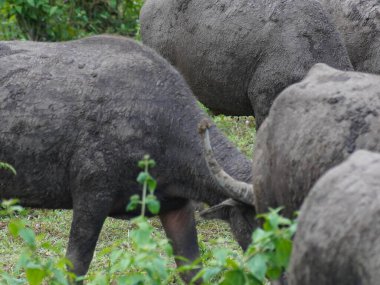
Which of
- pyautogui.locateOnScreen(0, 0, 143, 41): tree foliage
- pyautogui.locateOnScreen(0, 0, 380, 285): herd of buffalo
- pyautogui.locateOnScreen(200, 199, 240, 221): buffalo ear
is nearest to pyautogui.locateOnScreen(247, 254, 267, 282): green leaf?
pyautogui.locateOnScreen(0, 0, 380, 285): herd of buffalo

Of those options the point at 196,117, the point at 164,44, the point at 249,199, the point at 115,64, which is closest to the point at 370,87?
the point at 249,199

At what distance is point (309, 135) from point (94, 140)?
1.63m

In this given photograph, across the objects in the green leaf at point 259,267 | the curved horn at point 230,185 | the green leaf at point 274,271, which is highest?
Answer: the green leaf at point 259,267

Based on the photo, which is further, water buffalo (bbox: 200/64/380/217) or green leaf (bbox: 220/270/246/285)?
water buffalo (bbox: 200/64/380/217)

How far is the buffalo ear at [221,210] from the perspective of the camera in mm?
6078

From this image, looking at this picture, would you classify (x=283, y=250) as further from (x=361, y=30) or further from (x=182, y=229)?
(x=361, y=30)

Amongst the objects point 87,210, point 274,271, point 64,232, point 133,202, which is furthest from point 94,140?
point 64,232

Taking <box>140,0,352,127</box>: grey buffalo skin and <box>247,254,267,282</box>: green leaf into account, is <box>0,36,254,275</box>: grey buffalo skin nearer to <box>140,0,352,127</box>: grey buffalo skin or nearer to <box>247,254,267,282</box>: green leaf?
<box>247,254,267,282</box>: green leaf

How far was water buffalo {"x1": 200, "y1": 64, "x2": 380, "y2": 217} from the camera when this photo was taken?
5324 mm

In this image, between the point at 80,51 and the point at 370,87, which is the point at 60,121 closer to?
the point at 80,51

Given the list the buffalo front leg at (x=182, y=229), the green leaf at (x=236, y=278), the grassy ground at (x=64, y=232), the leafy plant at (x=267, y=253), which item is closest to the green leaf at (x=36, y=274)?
the leafy plant at (x=267, y=253)

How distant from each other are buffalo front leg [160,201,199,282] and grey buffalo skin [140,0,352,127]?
2.41 metres

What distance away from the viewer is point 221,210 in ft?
20.4

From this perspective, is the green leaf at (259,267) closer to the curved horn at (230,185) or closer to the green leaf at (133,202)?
the green leaf at (133,202)
